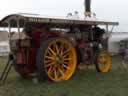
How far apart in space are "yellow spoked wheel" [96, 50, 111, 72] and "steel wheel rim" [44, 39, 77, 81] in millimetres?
1757

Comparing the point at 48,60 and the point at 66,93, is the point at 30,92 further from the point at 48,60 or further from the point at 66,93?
the point at 48,60

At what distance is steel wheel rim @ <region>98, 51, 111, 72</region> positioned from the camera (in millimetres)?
11997

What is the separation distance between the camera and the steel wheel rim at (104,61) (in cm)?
1200

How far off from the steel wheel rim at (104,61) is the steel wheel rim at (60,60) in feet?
6.48

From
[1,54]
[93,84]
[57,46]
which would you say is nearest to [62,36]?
[57,46]

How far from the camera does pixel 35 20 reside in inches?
Answer: 358

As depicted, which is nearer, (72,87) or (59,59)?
(72,87)

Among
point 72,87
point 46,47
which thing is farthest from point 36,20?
point 72,87

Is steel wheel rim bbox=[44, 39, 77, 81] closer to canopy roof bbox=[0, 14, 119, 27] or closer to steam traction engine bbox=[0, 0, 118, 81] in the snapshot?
steam traction engine bbox=[0, 0, 118, 81]

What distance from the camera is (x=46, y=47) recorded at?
916 centimetres

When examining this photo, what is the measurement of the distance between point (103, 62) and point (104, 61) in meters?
0.09

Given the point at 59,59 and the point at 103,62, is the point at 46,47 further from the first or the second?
the point at 103,62

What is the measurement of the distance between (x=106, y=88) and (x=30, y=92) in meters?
1.98

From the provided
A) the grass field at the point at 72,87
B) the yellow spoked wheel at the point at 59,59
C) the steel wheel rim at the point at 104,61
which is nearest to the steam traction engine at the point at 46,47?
the yellow spoked wheel at the point at 59,59
